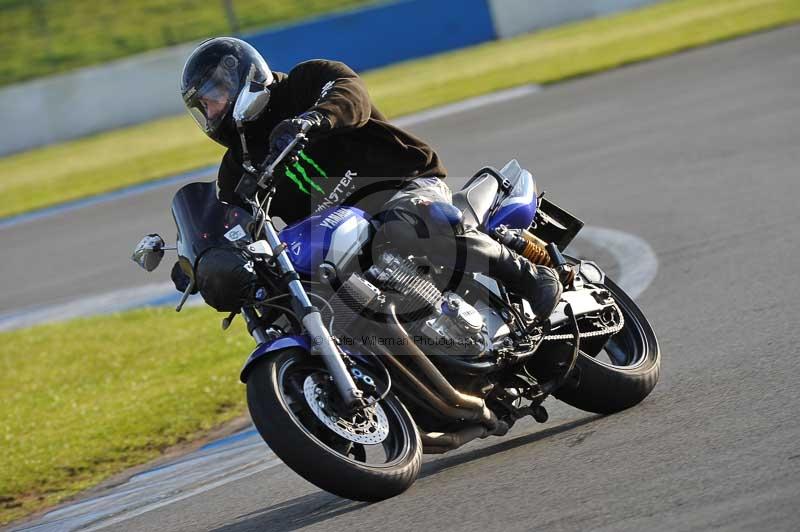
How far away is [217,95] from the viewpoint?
16.7 feet

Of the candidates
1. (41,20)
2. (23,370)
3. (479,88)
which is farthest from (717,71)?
(41,20)

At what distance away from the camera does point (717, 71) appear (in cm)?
1752

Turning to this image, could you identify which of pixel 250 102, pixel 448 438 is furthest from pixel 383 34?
pixel 448 438

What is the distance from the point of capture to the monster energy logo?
5.30 meters

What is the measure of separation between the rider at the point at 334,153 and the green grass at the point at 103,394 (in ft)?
7.70

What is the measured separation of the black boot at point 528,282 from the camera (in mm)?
5367

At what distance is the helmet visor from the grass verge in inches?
590

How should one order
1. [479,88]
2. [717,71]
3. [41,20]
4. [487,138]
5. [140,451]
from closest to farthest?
[140,451] < [487,138] < [717,71] < [479,88] < [41,20]

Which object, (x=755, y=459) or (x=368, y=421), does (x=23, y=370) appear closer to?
(x=368, y=421)

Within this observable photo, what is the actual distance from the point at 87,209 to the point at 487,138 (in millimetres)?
5819

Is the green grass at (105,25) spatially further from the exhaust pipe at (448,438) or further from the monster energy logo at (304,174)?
the exhaust pipe at (448,438)

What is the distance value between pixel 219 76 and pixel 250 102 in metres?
0.23

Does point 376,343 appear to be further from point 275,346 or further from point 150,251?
point 150,251

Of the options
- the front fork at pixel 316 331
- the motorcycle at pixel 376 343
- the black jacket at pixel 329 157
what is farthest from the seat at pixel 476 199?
the front fork at pixel 316 331
